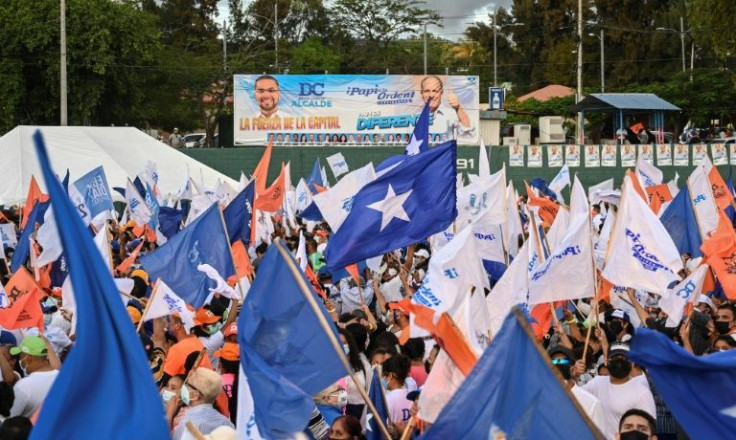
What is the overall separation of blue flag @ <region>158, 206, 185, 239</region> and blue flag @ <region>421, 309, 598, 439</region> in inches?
533

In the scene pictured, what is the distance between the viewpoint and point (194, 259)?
1159cm

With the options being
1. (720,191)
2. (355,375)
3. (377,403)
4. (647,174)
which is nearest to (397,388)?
(355,375)

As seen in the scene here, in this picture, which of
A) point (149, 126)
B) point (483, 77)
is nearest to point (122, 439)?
point (149, 126)

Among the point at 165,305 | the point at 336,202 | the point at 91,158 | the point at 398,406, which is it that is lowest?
the point at 398,406

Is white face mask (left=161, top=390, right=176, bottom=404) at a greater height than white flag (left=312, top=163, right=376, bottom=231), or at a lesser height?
lesser

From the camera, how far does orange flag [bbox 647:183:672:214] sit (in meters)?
18.7

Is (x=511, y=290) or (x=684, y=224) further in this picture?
(x=684, y=224)

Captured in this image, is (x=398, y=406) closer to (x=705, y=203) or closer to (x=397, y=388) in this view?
(x=397, y=388)

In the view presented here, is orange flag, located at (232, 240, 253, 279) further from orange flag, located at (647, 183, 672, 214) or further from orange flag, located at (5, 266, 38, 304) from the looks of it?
orange flag, located at (647, 183, 672, 214)

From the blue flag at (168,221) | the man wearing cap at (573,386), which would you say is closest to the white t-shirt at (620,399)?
the man wearing cap at (573,386)

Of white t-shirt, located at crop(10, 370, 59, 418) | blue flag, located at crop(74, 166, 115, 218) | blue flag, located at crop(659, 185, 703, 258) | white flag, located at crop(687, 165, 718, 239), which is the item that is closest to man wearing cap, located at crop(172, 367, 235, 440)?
white t-shirt, located at crop(10, 370, 59, 418)

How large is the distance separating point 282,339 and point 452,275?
230 centimetres

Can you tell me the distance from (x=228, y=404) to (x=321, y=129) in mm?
31658

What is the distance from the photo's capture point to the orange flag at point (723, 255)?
1198 cm
